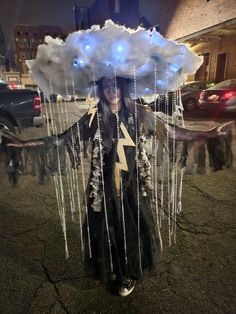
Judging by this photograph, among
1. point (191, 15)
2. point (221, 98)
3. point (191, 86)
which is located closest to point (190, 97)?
point (191, 86)

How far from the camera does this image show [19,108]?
8273mm

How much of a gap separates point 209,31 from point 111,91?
50.4 feet

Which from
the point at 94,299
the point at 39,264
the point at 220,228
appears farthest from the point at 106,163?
the point at 220,228

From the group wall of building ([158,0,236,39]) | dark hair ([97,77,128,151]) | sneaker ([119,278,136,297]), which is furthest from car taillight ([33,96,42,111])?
wall of building ([158,0,236,39])

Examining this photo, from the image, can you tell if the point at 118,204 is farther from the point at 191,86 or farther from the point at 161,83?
the point at 191,86

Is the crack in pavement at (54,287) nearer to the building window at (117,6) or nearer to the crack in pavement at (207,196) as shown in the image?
the crack in pavement at (207,196)

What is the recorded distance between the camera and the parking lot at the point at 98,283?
2.43 metres

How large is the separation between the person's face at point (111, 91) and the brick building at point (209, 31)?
45.0 feet

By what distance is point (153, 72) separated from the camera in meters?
2.09

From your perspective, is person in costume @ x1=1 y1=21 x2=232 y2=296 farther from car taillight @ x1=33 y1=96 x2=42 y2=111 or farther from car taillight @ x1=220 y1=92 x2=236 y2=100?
car taillight @ x1=220 y1=92 x2=236 y2=100

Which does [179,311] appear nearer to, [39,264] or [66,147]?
[39,264]

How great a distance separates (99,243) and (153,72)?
1473mm

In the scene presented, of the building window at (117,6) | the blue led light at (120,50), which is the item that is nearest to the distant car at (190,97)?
the blue led light at (120,50)

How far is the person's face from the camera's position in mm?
2029
